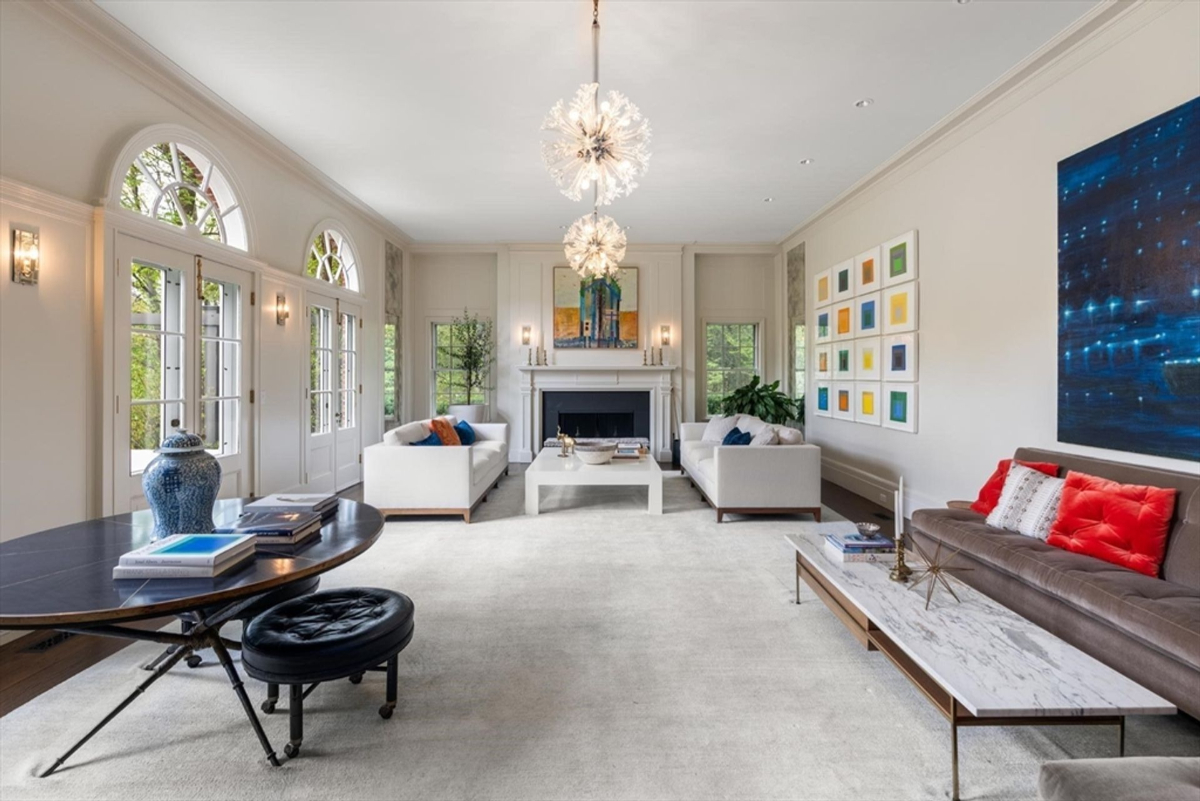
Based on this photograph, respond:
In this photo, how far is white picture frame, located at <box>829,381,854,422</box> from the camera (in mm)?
6105

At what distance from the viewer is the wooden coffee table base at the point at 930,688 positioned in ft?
4.91

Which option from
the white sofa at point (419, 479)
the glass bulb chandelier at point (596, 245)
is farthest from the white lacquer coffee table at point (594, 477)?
the glass bulb chandelier at point (596, 245)

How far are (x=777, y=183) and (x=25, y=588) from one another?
6.21 metres

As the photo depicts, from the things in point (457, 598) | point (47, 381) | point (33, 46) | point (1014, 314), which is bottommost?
point (457, 598)

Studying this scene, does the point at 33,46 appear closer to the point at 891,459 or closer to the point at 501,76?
the point at 501,76

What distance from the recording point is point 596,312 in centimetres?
826

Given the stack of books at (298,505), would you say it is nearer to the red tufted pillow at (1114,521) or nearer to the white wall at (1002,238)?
the red tufted pillow at (1114,521)

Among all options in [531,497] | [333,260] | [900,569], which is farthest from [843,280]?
[333,260]

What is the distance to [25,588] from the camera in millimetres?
1411

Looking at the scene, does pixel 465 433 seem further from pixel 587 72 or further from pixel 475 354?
pixel 587 72

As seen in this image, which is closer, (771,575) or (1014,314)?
(771,575)

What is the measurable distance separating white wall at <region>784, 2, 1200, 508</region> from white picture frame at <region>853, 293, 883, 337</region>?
0.62 m

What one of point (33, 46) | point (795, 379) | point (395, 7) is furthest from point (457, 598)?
point (795, 379)

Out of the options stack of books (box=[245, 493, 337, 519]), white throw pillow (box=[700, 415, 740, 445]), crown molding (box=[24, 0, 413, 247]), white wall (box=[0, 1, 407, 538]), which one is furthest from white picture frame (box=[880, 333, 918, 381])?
white wall (box=[0, 1, 407, 538])
